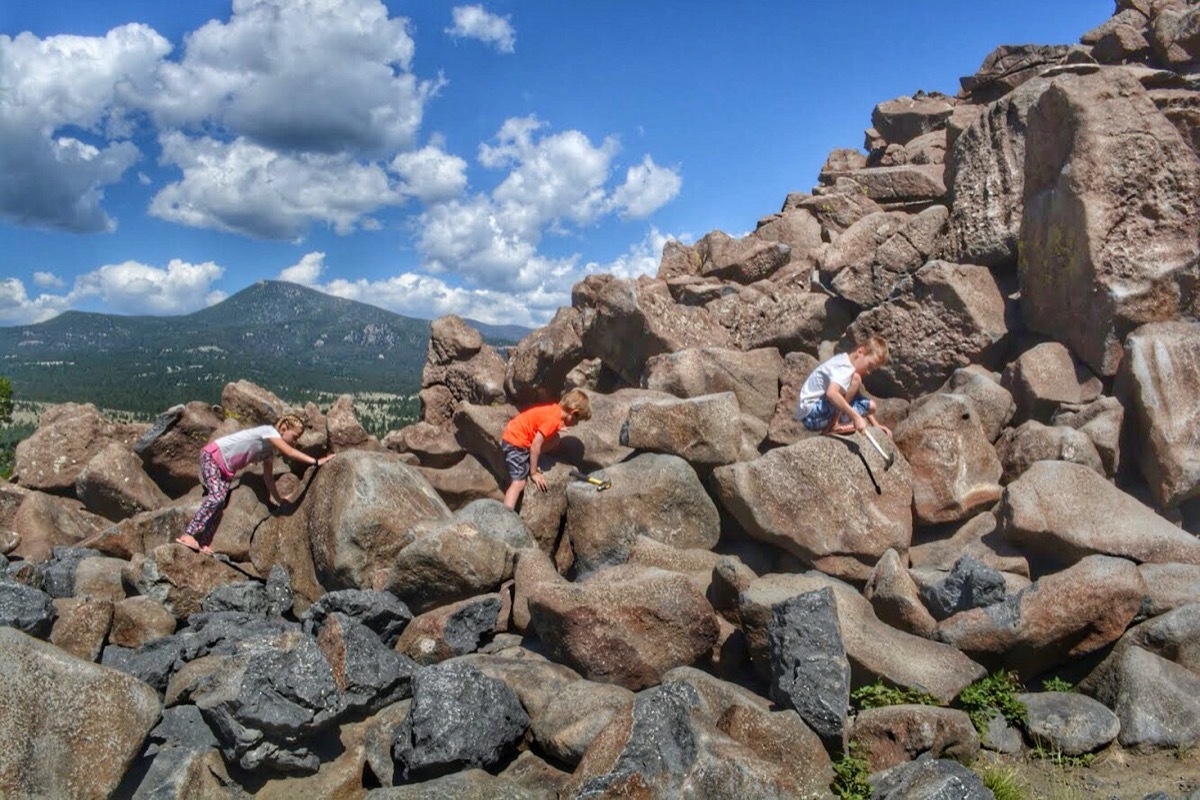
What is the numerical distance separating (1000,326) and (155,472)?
14369 millimetres

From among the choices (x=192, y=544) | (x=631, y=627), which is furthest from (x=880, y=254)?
(x=192, y=544)

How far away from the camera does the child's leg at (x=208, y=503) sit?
1334 centimetres

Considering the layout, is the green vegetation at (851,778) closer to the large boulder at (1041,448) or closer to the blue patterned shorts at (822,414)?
the blue patterned shorts at (822,414)

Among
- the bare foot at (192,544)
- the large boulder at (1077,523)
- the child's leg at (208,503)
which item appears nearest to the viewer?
the large boulder at (1077,523)

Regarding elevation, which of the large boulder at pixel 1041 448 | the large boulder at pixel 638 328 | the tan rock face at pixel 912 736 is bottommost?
the tan rock face at pixel 912 736

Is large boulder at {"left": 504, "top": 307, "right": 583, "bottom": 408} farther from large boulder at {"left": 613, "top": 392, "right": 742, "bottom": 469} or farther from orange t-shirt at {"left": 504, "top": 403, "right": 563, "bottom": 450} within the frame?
large boulder at {"left": 613, "top": 392, "right": 742, "bottom": 469}

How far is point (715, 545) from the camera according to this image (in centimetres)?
1177

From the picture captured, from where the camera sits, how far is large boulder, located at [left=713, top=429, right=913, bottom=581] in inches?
429

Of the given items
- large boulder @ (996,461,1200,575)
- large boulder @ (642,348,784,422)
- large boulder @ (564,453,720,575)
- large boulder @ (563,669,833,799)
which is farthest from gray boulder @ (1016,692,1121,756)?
large boulder @ (642,348,784,422)

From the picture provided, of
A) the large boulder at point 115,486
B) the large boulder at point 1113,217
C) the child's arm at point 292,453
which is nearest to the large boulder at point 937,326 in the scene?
the large boulder at point 1113,217

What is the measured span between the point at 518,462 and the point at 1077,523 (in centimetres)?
731

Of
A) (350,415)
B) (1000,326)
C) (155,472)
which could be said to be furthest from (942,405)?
(155,472)

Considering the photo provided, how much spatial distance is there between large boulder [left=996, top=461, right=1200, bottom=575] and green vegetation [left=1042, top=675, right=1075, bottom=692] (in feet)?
5.36

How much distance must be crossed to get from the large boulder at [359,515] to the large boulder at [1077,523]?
7472 millimetres
